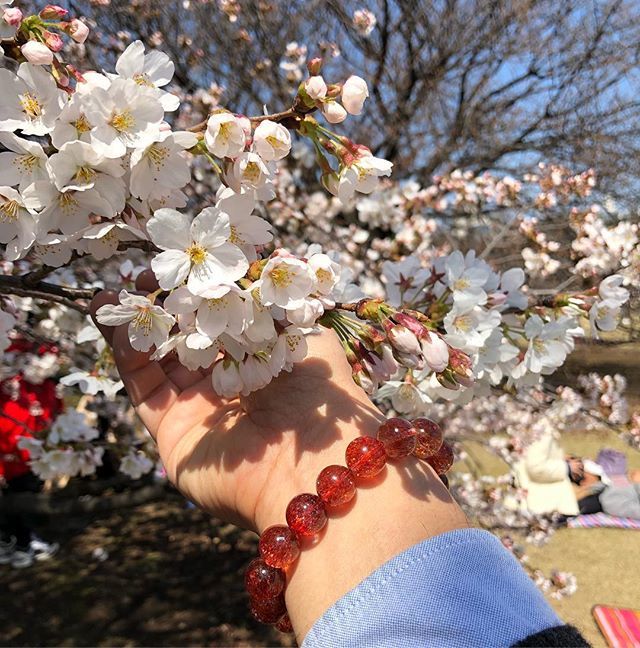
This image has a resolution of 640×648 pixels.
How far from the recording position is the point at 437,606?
797 millimetres

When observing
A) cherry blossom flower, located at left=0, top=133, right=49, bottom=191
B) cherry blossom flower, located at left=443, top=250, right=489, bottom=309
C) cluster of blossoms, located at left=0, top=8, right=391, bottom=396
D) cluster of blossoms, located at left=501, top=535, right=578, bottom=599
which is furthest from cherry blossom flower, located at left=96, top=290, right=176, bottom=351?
cluster of blossoms, located at left=501, top=535, right=578, bottom=599

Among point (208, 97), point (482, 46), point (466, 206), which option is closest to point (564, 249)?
point (466, 206)

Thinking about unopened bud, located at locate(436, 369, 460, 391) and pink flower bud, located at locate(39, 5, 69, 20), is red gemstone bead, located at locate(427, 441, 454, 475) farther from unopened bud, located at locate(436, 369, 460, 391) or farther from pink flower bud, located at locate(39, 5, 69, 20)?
pink flower bud, located at locate(39, 5, 69, 20)

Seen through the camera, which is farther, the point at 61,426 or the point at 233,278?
the point at 61,426

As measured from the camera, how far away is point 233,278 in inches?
32.3

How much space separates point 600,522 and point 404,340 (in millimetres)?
2361

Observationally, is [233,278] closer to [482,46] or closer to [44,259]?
[44,259]

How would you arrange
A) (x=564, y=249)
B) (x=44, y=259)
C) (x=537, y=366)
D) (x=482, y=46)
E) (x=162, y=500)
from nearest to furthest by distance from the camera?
1. (x=44, y=259)
2. (x=537, y=366)
3. (x=564, y=249)
4. (x=482, y=46)
5. (x=162, y=500)

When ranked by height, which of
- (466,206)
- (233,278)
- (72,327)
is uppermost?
(233,278)

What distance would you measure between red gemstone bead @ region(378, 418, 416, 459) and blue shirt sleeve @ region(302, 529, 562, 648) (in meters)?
0.16

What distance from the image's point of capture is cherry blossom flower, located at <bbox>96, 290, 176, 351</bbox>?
90cm

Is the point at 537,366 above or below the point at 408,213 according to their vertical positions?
above

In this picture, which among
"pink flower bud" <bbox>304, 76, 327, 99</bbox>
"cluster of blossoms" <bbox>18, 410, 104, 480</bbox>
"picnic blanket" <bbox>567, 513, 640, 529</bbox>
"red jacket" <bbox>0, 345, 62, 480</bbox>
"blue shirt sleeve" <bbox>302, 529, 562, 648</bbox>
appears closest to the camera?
"blue shirt sleeve" <bbox>302, 529, 562, 648</bbox>

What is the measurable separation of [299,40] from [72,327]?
4153 millimetres
